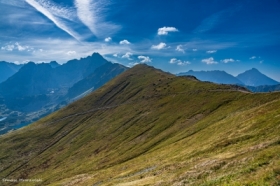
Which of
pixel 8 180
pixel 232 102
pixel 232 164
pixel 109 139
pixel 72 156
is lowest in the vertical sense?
pixel 8 180

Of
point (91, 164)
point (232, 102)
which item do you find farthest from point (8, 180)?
point (232, 102)

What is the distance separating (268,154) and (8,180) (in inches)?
6542

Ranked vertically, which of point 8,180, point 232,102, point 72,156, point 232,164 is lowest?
point 8,180

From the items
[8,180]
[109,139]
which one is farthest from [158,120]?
[8,180]

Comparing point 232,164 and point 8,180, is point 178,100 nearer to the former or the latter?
point 8,180

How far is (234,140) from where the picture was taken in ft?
168

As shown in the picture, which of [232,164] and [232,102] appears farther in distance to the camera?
[232,102]

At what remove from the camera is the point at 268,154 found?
2847 centimetres

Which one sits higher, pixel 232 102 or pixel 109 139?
pixel 232 102

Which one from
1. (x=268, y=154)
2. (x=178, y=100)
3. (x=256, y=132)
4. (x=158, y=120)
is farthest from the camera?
(x=178, y=100)

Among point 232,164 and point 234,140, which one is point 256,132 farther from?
point 232,164

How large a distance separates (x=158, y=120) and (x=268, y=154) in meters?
137

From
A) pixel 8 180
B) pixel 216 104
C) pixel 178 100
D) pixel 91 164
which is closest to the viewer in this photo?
pixel 91 164

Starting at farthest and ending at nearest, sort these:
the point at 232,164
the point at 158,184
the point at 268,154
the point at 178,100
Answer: the point at 178,100 < the point at 158,184 < the point at 232,164 < the point at 268,154
